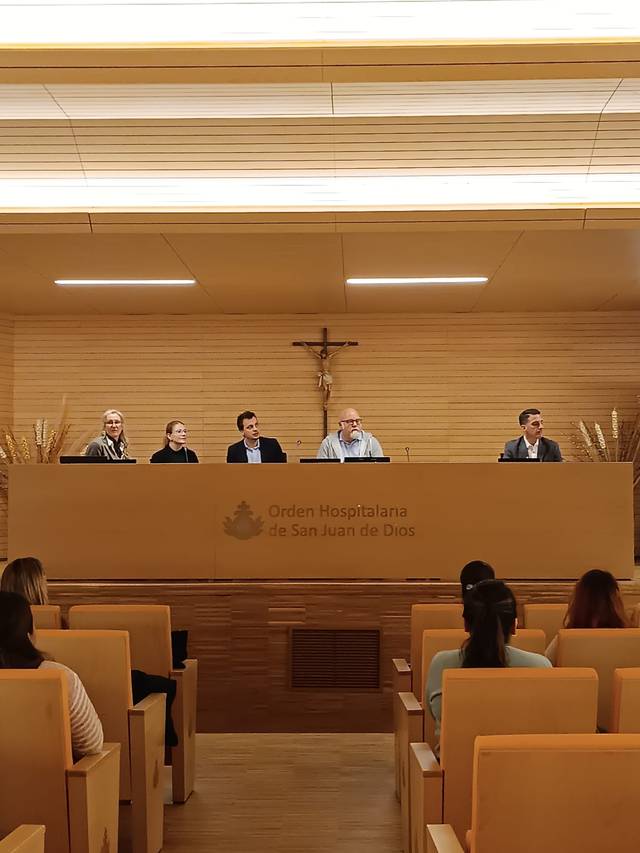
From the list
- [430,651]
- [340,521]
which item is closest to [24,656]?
[430,651]

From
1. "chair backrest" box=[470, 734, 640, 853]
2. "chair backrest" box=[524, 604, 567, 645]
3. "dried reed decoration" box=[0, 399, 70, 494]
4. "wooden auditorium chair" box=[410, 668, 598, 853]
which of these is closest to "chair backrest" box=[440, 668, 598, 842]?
"wooden auditorium chair" box=[410, 668, 598, 853]

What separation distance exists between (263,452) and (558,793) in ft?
17.7

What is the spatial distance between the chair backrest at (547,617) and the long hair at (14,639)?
2.19 metres

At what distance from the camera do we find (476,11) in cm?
440

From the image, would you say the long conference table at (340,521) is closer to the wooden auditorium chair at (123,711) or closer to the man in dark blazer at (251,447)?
the man in dark blazer at (251,447)

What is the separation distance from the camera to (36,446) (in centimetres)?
979

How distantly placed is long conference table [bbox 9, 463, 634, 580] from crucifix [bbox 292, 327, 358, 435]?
417 centimetres

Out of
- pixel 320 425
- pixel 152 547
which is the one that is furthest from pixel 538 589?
pixel 320 425

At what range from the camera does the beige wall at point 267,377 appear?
10062mm

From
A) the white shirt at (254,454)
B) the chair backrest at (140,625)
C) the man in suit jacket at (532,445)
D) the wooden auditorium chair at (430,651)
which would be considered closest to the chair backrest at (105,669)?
the chair backrest at (140,625)

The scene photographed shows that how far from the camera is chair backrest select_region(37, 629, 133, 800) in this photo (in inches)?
131

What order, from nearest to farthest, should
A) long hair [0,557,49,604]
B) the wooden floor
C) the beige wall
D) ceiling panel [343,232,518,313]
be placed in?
the wooden floor < long hair [0,557,49,604] < ceiling panel [343,232,518,313] < the beige wall

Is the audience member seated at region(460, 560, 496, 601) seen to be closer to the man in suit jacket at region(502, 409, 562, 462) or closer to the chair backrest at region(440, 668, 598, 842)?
the chair backrest at region(440, 668, 598, 842)

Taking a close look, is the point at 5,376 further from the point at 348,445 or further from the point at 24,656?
the point at 24,656
